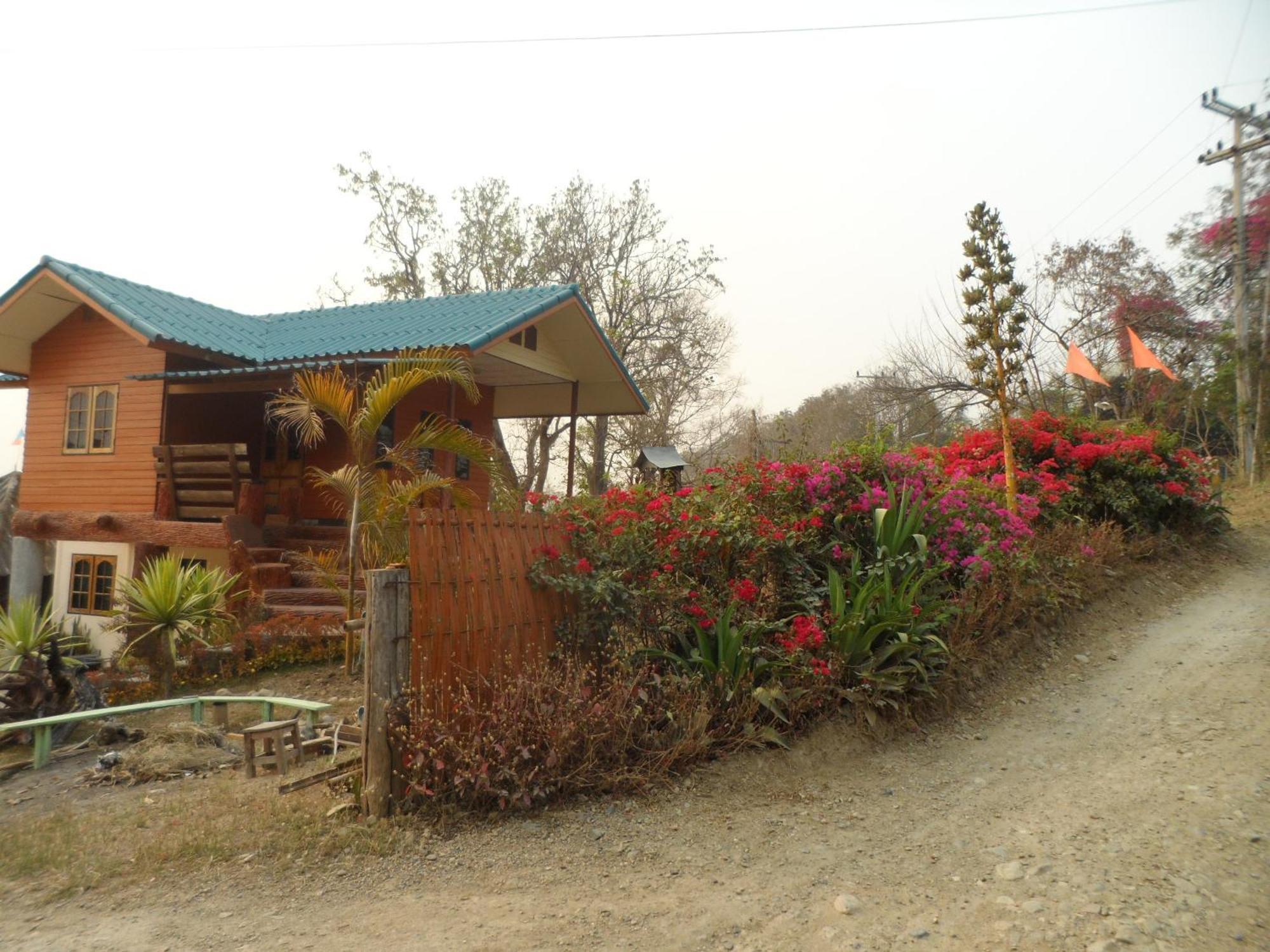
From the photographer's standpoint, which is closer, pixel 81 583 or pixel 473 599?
pixel 473 599

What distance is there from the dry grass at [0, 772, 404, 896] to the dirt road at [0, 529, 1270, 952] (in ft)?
0.54

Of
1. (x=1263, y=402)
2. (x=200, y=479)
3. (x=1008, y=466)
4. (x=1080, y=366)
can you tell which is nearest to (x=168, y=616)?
(x=200, y=479)

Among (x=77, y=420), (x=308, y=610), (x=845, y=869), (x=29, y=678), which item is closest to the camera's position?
(x=845, y=869)

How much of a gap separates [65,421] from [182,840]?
46.5ft

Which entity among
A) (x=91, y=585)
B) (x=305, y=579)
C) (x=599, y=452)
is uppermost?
(x=599, y=452)

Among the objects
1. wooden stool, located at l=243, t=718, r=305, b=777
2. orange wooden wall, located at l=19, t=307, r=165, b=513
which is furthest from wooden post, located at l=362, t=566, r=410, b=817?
orange wooden wall, located at l=19, t=307, r=165, b=513

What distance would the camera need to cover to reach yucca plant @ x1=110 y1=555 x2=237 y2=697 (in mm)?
9602

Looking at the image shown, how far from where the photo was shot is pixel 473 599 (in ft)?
17.1

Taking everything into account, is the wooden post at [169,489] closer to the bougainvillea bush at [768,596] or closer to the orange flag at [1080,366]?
the bougainvillea bush at [768,596]

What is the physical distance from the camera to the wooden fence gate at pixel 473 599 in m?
4.84

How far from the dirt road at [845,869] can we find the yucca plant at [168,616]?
20.1 ft

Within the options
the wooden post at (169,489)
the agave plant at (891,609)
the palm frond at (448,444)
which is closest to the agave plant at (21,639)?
the wooden post at (169,489)

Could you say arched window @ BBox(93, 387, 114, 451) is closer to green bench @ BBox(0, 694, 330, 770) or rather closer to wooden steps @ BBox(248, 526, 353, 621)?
wooden steps @ BBox(248, 526, 353, 621)

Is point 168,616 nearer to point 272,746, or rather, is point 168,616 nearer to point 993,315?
point 272,746
